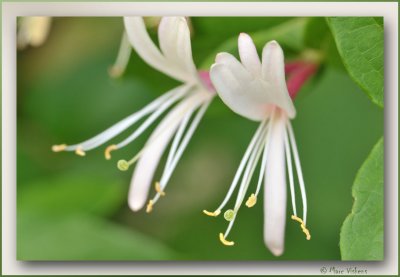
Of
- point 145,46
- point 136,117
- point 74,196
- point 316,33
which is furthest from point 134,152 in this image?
point 316,33

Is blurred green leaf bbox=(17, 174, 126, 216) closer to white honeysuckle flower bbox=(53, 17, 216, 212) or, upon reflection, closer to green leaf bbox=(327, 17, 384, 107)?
white honeysuckle flower bbox=(53, 17, 216, 212)

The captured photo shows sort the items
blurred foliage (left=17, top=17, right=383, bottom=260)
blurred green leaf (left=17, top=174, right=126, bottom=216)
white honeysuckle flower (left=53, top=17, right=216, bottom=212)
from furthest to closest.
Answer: blurred green leaf (left=17, top=174, right=126, bottom=216), blurred foliage (left=17, top=17, right=383, bottom=260), white honeysuckle flower (left=53, top=17, right=216, bottom=212)

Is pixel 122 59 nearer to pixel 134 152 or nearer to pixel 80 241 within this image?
pixel 134 152

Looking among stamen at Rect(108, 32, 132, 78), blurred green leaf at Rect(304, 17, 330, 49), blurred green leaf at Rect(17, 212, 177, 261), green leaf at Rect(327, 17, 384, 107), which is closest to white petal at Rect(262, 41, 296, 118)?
green leaf at Rect(327, 17, 384, 107)

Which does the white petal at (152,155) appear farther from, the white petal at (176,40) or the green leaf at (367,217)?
the green leaf at (367,217)

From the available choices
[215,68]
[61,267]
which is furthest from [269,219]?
[61,267]

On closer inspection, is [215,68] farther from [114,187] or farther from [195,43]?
[114,187]

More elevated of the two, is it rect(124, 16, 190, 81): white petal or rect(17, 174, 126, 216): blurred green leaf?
rect(124, 16, 190, 81): white petal
